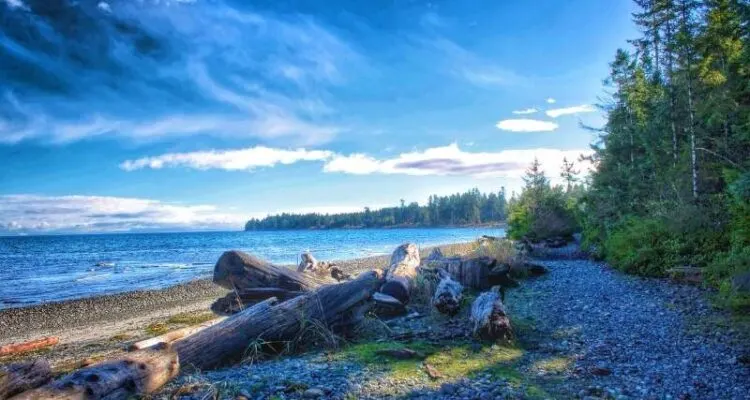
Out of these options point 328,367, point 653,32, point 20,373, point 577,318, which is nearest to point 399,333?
point 328,367

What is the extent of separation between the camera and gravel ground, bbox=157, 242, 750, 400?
5.63 meters

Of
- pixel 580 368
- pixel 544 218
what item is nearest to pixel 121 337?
pixel 580 368

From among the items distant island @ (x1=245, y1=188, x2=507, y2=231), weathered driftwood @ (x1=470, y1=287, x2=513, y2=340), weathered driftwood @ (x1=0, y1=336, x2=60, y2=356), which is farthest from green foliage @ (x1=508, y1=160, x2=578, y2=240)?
distant island @ (x1=245, y1=188, x2=507, y2=231)

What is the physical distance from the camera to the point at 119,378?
17.2 ft

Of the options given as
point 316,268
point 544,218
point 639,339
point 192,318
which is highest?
point 544,218

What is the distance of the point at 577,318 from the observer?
9680mm

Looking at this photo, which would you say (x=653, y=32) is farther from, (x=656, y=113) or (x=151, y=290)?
(x=151, y=290)

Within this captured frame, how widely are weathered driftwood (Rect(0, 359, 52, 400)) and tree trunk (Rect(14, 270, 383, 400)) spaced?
0.32m

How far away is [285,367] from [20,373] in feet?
10.3

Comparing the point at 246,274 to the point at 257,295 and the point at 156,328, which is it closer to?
the point at 257,295

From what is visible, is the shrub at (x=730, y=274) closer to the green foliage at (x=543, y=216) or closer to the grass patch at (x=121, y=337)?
the grass patch at (x=121, y=337)

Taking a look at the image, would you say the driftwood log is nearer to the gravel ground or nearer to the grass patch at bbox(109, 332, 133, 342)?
the gravel ground

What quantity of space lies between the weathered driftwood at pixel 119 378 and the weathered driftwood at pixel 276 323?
0.61 metres

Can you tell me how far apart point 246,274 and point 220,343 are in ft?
14.3
